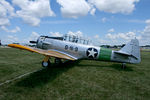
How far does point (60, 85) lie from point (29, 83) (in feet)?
4.33

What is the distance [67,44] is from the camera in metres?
8.88

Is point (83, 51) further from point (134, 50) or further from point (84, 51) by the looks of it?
point (134, 50)

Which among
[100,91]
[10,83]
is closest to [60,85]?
[100,91]

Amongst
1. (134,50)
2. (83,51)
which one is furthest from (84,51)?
(134,50)

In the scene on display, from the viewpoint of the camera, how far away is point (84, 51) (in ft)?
28.1

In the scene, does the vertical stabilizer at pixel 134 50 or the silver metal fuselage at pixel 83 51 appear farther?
the silver metal fuselage at pixel 83 51

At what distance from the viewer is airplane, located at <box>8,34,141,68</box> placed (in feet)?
25.7

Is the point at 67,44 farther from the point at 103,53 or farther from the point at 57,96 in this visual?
the point at 57,96

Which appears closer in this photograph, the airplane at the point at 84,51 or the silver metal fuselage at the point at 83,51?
the airplane at the point at 84,51

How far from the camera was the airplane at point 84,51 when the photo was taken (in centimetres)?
785

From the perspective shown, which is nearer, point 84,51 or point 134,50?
point 134,50

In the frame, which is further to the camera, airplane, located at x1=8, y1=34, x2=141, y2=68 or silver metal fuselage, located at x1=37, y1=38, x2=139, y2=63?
silver metal fuselage, located at x1=37, y1=38, x2=139, y2=63

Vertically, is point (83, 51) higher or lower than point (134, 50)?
lower

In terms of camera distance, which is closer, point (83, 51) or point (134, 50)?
point (134, 50)
